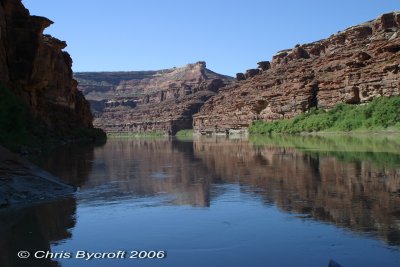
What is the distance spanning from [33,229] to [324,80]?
8415cm

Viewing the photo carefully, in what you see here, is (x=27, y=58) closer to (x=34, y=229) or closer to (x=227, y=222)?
(x=34, y=229)

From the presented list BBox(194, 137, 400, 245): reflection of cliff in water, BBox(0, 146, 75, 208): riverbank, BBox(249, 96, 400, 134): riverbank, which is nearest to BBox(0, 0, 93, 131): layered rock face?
BBox(0, 146, 75, 208): riverbank

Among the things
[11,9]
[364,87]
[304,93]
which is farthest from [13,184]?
[304,93]

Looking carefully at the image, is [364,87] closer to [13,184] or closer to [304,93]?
[304,93]

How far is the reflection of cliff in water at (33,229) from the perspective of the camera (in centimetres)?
815

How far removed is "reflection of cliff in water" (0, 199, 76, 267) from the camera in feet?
26.7

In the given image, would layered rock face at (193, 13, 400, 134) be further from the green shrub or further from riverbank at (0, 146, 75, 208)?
riverbank at (0, 146, 75, 208)

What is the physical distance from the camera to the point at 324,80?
89000 millimetres

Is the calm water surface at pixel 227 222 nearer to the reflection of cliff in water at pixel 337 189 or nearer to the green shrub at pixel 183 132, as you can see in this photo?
the reflection of cliff in water at pixel 337 189

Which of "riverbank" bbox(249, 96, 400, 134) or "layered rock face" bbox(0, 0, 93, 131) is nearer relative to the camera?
"layered rock face" bbox(0, 0, 93, 131)

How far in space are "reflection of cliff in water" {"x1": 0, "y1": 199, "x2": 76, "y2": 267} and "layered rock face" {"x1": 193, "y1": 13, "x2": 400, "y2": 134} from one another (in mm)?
63555

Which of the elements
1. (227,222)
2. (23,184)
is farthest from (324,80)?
(227,222)

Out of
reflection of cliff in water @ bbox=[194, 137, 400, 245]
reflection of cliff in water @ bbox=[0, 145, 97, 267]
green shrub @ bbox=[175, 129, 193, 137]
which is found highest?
reflection of cliff in water @ bbox=[194, 137, 400, 245]

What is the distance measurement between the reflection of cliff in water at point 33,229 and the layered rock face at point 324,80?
209 ft
